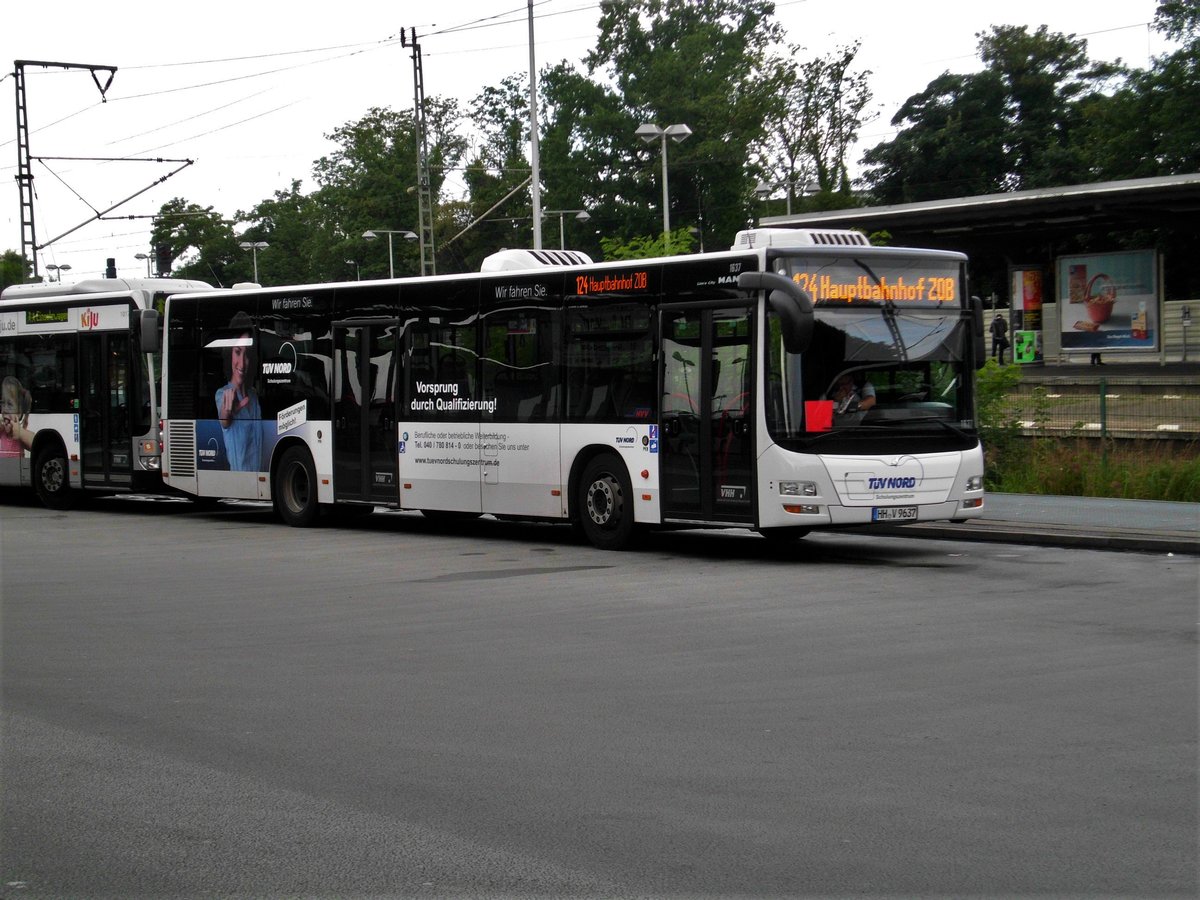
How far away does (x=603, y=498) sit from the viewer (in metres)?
16.5

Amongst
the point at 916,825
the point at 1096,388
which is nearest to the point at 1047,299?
the point at 1096,388

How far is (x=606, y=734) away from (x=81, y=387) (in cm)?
1889

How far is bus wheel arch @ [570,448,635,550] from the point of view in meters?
16.3

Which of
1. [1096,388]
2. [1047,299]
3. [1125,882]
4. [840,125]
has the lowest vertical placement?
[1125,882]

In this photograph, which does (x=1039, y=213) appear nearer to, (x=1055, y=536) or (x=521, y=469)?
(x=1055, y=536)

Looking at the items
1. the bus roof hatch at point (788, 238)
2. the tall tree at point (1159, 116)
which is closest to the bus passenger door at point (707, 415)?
the bus roof hatch at point (788, 238)

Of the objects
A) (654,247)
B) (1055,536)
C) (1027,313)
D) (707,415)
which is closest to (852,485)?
(707,415)

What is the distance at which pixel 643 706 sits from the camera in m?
8.08

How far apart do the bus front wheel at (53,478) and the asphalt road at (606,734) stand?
11.3 metres

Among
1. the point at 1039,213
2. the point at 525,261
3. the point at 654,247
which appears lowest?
the point at 525,261

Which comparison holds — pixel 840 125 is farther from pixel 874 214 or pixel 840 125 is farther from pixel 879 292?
pixel 879 292

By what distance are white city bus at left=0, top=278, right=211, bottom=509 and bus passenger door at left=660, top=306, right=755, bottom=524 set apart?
10.1 m

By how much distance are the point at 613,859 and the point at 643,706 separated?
272cm

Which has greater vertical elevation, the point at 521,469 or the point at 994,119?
the point at 994,119
